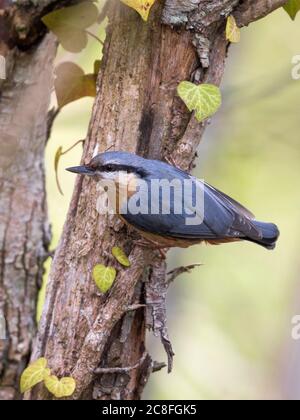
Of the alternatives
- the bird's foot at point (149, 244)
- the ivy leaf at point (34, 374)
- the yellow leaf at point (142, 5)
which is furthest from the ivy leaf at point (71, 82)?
the ivy leaf at point (34, 374)

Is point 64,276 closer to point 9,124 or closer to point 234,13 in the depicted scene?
point 9,124

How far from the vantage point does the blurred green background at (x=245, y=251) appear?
4.79 metres

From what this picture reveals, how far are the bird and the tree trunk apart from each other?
10 cm

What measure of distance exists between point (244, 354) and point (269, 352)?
233mm

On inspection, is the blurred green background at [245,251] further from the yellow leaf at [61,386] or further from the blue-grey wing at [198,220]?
the yellow leaf at [61,386]

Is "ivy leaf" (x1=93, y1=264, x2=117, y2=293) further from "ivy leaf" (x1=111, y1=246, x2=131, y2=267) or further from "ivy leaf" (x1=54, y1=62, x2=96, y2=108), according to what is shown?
"ivy leaf" (x1=54, y1=62, x2=96, y2=108)

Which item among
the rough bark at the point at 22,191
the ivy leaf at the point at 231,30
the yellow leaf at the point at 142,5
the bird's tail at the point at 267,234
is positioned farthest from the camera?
the rough bark at the point at 22,191

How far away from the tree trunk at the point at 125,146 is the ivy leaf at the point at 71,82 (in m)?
0.27

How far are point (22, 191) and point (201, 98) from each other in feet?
4.10

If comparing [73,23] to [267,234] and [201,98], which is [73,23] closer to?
[201,98]

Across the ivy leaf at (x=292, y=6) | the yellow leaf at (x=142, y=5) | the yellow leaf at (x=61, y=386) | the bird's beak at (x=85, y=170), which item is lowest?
the yellow leaf at (x=61, y=386)

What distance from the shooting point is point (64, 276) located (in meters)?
2.89

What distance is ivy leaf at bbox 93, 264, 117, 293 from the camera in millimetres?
2719

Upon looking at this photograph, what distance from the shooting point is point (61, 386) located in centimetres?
280
